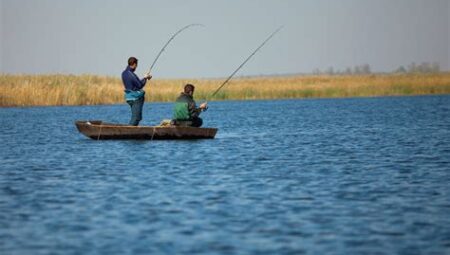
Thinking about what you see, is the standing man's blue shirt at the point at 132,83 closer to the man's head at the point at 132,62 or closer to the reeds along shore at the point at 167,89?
the man's head at the point at 132,62

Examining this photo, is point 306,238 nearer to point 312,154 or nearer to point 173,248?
point 173,248

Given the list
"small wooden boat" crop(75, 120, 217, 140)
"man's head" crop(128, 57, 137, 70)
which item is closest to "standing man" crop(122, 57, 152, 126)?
"man's head" crop(128, 57, 137, 70)

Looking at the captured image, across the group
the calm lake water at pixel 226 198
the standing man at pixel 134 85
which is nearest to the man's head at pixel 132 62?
the standing man at pixel 134 85

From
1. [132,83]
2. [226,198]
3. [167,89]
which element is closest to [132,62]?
[132,83]

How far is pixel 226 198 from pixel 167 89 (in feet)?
142

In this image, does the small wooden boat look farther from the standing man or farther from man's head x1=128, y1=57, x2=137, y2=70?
man's head x1=128, y1=57, x2=137, y2=70

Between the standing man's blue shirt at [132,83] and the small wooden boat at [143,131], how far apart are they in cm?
76

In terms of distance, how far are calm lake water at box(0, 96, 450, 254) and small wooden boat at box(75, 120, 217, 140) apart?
26 centimetres

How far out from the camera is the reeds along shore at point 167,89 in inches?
1842

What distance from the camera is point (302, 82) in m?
64.4

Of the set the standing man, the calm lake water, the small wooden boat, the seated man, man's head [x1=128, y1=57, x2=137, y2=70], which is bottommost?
the calm lake water

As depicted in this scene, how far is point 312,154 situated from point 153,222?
30.7ft

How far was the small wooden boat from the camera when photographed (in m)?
21.5

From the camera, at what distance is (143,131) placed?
21594 millimetres
